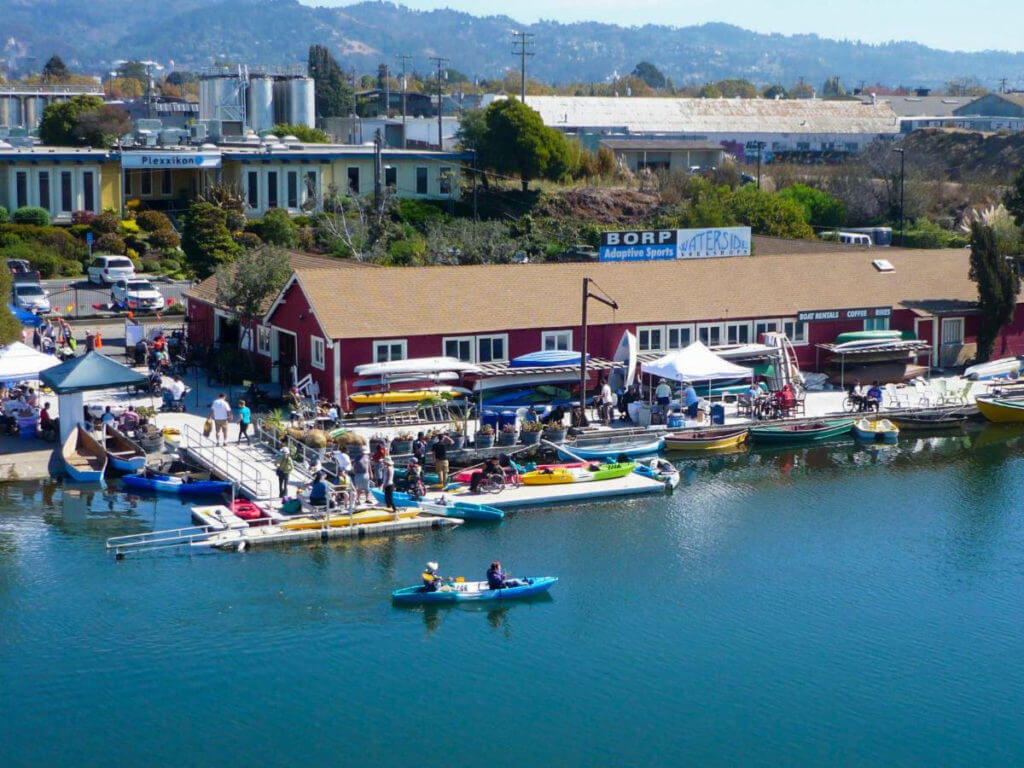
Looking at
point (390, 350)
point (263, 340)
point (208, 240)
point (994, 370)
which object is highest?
point (208, 240)

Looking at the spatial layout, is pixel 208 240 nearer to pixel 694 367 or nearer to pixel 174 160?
pixel 174 160

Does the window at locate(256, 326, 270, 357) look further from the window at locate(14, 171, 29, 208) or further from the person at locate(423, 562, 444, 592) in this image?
the window at locate(14, 171, 29, 208)

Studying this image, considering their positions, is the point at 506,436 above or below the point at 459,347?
below

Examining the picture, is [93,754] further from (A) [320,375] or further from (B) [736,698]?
(A) [320,375]

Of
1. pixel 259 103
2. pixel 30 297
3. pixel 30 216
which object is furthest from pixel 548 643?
pixel 259 103

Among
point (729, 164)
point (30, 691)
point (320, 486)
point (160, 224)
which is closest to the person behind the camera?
point (30, 691)

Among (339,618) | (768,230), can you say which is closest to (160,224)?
(768,230)
